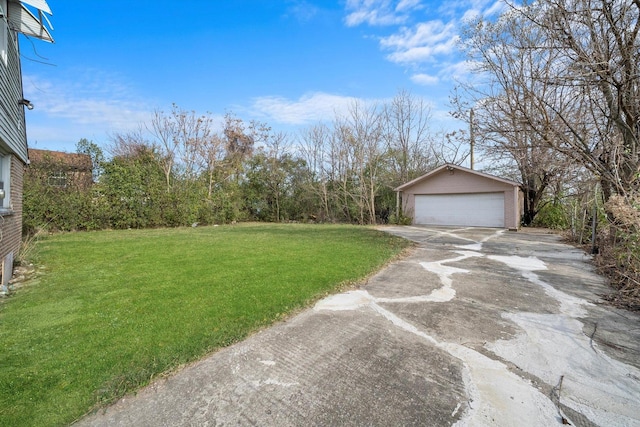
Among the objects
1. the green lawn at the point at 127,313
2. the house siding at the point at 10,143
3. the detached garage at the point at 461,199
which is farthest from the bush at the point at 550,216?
the house siding at the point at 10,143

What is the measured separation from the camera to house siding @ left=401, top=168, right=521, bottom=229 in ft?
42.7

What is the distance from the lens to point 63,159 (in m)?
11.4

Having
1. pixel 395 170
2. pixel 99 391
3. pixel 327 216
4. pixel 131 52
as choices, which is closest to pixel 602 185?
pixel 99 391

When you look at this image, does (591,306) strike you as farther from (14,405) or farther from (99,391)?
(14,405)

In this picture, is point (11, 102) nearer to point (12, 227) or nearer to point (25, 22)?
point (25, 22)

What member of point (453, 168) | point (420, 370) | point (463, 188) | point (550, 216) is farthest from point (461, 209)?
point (420, 370)

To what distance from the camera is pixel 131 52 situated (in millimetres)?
11102

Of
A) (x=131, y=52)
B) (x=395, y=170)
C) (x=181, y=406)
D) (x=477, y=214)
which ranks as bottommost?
(x=181, y=406)

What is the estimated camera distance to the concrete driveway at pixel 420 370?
1776 mm

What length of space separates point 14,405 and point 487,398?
315 cm

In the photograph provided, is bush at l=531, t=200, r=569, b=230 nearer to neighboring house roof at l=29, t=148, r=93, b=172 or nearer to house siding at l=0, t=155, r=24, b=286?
house siding at l=0, t=155, r=24, b=286

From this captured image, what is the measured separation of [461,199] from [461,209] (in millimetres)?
533

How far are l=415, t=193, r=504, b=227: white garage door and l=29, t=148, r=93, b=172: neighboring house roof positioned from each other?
16.5m

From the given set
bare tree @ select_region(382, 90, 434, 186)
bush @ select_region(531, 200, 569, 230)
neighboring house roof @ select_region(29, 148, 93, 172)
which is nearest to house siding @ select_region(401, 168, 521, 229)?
bush @ select_region(531, 200, 569, 230)
